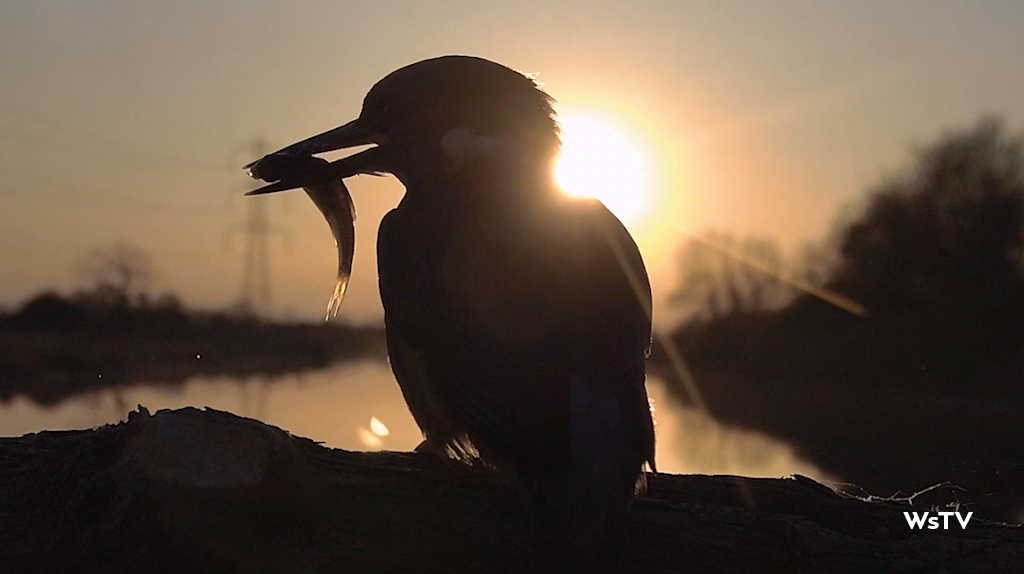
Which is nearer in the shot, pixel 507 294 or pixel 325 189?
pixel 507 294

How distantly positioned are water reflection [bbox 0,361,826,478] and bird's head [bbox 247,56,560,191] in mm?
6856

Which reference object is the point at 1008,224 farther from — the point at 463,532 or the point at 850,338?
the point at 463,532

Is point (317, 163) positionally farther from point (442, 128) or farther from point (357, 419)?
point (357, 419)

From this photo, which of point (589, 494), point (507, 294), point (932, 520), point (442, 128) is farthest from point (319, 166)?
point (932, 520)

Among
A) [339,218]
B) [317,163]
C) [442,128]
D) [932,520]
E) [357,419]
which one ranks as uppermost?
[442,128]

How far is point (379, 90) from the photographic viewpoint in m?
4.11

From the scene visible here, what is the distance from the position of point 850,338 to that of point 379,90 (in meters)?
26.1

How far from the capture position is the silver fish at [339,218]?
4.50m

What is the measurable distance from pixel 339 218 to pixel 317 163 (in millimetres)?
457

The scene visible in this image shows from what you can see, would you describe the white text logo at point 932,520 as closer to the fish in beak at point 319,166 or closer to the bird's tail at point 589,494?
the bird's tail at point 589,494

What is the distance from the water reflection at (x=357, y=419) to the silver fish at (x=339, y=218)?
618 cm

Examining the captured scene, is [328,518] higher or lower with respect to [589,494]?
lower

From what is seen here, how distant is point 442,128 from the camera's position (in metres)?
3.95

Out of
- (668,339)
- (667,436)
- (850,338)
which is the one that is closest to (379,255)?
(667,436)
